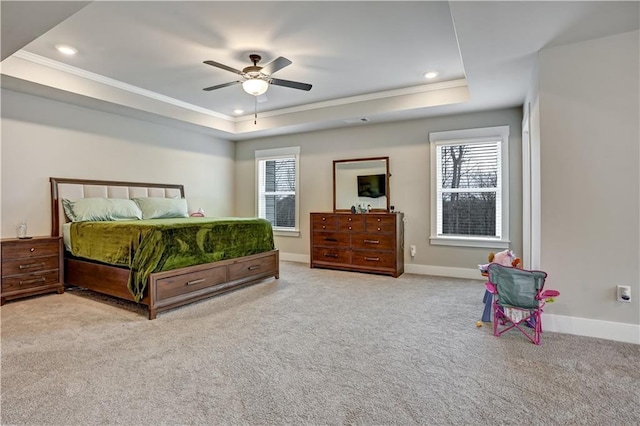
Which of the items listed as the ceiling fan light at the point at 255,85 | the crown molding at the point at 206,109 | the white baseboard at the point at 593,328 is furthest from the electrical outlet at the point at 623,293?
the ceiling fan light at the point at 255,85

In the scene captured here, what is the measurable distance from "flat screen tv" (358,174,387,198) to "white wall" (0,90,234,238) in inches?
118

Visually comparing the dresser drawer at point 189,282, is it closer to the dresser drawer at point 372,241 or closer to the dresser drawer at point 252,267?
the dresser drawer at point 252,267

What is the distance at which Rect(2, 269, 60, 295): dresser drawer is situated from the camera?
3.51 metres

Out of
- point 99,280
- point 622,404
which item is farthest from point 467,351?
point 99,280

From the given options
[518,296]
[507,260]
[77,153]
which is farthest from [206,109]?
[518,296]

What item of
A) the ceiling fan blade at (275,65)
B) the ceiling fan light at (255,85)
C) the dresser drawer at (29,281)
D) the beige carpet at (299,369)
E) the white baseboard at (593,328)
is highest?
the ceiling fan blade at (275,65)

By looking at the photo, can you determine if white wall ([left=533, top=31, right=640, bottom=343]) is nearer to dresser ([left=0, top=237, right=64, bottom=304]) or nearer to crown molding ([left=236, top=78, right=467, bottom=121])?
crown molding ([left=236, top=78, right=467, bottom=121])

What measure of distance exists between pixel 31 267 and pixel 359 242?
160 inches

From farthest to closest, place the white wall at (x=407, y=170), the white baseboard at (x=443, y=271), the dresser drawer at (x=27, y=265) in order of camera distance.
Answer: the white baseboard at (x=443, y=271) < the white wall at (x=407, y=170) < the dresser drawer at (x=27, y=265)

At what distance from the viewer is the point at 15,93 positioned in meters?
3.92

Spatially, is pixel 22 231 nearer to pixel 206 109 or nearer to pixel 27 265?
pixel 27 265

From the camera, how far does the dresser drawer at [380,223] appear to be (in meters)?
4.85

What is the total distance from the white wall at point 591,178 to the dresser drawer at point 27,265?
509 cm

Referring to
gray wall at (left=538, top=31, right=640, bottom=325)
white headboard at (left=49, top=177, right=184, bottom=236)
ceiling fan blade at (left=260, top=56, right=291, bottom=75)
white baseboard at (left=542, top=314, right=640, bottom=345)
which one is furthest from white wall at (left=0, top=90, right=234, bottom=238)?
white baseboard at (left=542, top=314, right=640, bottom=345)
